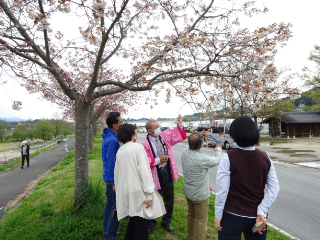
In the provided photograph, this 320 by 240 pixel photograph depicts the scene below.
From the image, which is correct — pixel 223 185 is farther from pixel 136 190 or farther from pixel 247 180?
pixel 136 190

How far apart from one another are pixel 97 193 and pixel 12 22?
11.2 feet

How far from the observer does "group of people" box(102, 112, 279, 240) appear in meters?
1.79

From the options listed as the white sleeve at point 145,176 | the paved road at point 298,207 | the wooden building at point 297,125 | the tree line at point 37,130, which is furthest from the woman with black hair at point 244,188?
the tree line at point 37,130

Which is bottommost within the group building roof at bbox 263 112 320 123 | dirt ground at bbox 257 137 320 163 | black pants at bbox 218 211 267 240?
dirt ground at bbox 257 137 320 163

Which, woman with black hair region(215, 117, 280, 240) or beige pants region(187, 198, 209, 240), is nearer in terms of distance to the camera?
woman with black hair region(215, 117, 280, 240)

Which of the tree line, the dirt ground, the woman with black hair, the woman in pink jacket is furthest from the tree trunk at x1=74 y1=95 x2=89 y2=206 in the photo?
the tree line

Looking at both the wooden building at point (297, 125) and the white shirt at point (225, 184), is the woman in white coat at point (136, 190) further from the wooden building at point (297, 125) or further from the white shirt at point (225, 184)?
the wooden building at point (297, 125)

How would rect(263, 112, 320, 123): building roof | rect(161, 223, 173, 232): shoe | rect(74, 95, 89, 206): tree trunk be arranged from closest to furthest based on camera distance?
rect(161, 223, 173, 232): shoe → rect(74, 95, 89, 206): tree trunk → rect(263, 112, 320, 123): building roof

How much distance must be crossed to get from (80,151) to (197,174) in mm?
2257

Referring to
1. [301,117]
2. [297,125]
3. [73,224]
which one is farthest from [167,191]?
[301,117]

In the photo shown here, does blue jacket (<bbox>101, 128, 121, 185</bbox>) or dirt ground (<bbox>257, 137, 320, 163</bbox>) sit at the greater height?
blue jacket (<bbox>101, 128, 121, 185</bbox>)

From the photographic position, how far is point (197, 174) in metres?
2.80

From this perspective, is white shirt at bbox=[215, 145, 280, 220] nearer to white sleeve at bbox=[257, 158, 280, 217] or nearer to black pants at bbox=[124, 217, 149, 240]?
white sleeve at bbox=[257, 158, 280, 217]

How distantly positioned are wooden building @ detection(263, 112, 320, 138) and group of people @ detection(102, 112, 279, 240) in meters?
25.9
